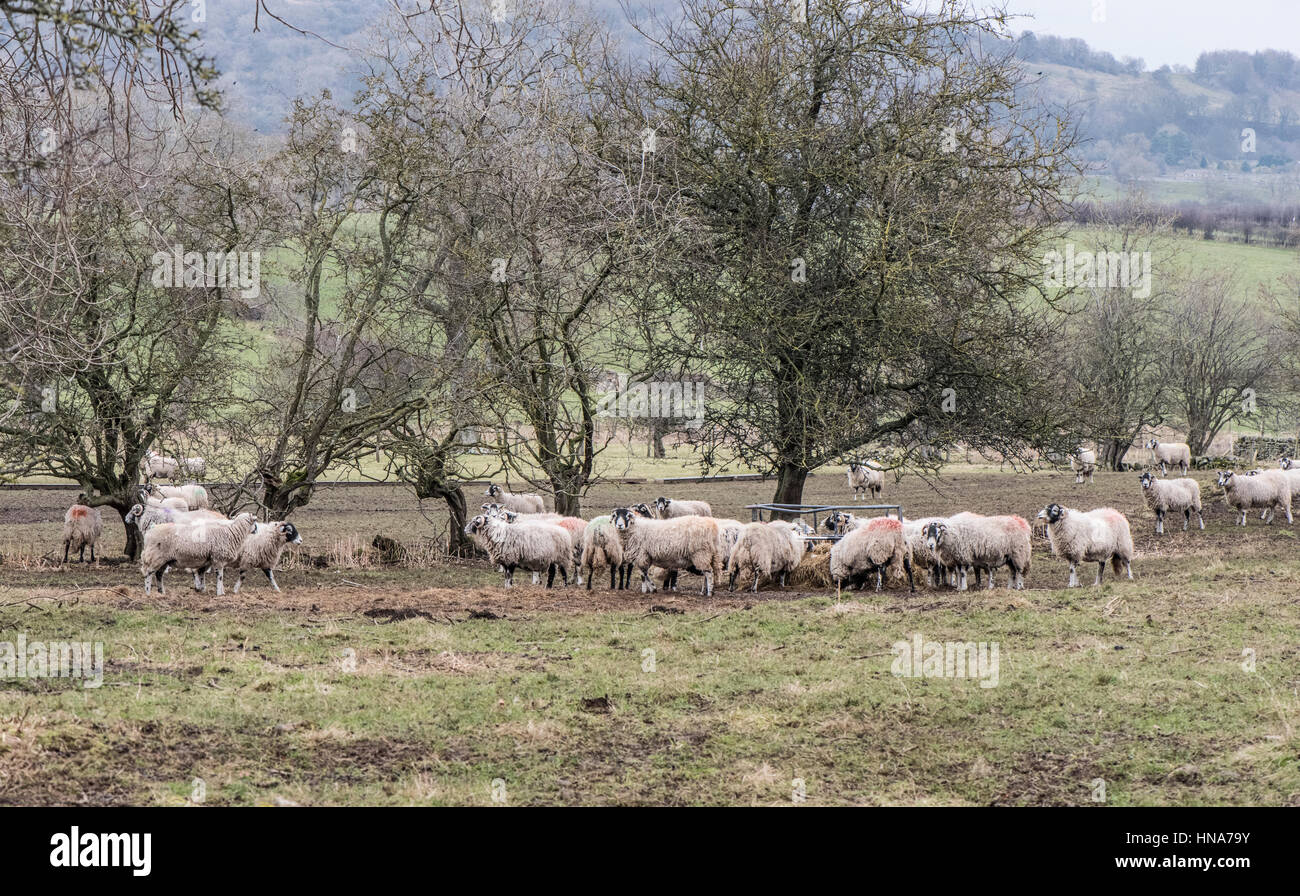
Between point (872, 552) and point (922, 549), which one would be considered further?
point (922, 549)

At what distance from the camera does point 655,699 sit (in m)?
10.1

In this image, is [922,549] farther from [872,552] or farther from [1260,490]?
[1260,490]

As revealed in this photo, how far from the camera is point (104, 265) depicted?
1903 centimetres

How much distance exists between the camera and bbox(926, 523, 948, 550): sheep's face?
17.0m

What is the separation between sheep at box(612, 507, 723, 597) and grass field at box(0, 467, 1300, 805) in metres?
0.65

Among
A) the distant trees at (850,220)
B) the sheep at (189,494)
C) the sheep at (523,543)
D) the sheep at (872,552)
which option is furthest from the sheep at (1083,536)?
the sheep at (189,494)

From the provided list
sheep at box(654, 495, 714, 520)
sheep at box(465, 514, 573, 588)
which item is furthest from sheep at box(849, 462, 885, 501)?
sheep at box(465, 514, 573, 588)

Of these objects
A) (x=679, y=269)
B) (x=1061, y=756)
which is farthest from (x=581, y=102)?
(x=1061, y=756)

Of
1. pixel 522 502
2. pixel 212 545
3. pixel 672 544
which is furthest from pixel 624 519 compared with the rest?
pixel 522 502

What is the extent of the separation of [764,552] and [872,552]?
167cm

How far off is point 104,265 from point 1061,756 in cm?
1703

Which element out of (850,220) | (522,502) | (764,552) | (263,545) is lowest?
(764,552)

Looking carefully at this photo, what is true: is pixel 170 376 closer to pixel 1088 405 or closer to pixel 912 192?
pixel 912 192

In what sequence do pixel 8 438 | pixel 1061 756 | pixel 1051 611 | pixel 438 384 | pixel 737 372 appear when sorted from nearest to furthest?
pixel 1061 756 < pixel 1051 611 < pixel 8 438 < pixel 438 384 < pixel 737 372
